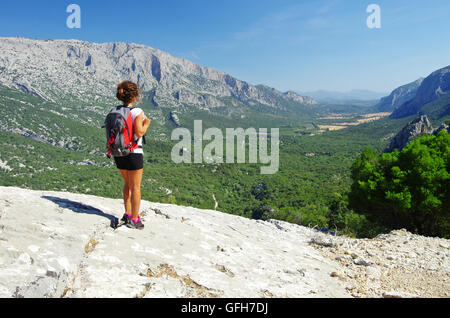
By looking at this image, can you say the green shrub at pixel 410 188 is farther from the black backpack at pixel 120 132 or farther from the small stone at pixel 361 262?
the black backpack at pixel 120 132

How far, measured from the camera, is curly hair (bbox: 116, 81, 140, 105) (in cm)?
512

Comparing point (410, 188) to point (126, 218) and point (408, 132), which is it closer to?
point (126, 218)

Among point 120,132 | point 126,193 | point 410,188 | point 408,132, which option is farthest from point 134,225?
point 408,132

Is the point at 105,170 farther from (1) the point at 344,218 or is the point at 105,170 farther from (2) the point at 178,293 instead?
(2) the point at 178,293

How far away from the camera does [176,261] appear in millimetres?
4762


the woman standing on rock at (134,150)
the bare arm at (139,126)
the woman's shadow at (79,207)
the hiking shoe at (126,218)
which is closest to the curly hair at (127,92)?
the woman standing on rock at (134,150)

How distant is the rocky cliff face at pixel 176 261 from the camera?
367 centimetres

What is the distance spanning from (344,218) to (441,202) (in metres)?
11.2

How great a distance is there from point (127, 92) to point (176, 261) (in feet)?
11.2

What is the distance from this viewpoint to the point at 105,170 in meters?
101

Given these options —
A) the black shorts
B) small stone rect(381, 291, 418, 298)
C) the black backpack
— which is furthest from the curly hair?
small stone rect(381, 291, 418, 298)

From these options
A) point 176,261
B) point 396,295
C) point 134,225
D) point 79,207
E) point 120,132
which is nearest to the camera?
point 396,295
